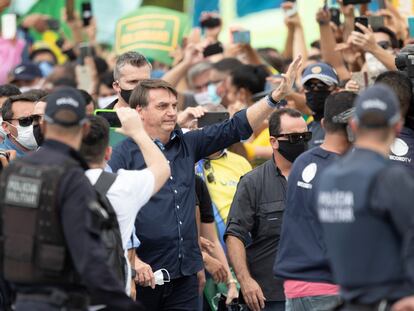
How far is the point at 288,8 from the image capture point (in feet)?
48.4

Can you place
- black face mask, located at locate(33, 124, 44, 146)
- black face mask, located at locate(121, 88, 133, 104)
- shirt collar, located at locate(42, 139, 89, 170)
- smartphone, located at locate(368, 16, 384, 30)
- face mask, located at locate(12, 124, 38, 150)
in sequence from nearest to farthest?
shirt collar, located at locate(42, 139, 89, 170)
black face mask, located at locate(33, 124, 44, 146)
face mask, located at locate(12, 124, 38, 150)
black face mask, located at locate(121, 88, 133, 104)
smartphone, located at locate(368, 16, 384, 30)

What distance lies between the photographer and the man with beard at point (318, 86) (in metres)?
11.4

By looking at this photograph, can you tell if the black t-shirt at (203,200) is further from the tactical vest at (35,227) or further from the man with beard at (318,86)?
the tactical vest at (35,227)

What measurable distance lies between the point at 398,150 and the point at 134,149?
2.00 meters

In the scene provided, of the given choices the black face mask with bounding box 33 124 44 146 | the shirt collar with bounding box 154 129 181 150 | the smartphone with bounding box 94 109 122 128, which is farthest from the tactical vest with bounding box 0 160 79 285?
the black face mask with bounding box 33 124 44 146

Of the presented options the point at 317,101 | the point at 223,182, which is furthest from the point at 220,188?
the point at 317,101

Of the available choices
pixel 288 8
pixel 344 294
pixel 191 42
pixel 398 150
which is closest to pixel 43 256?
pixel 344 294

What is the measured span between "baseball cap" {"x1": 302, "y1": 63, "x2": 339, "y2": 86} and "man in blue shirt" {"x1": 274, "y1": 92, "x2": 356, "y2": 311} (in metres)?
2.89

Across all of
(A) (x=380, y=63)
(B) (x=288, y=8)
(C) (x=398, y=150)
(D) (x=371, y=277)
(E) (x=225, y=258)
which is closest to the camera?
(D) (x=371, y=277)

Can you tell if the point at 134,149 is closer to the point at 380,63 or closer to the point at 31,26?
the point at 380,63

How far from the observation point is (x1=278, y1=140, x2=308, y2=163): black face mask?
10.1m

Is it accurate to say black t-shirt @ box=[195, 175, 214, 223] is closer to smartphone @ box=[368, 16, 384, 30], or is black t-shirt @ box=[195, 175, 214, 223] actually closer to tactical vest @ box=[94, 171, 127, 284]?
tactical vest @ box=[94, 171, 127, 284]

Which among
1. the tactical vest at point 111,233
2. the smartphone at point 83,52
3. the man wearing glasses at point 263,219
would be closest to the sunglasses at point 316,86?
the man wearing glasses at point 263,219

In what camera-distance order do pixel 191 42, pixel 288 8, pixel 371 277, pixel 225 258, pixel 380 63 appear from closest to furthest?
pixel 371 277, pixel 225 258, pixel 380 63, pixel 191 42, pixel 288 8
